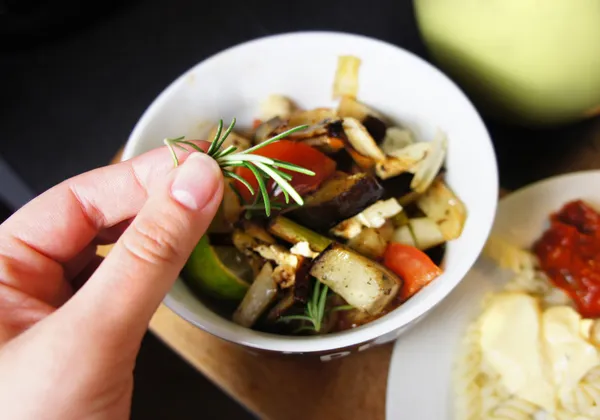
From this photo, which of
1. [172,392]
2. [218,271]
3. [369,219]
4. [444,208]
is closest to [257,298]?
[218,271]

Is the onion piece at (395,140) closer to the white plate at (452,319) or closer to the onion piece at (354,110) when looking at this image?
the onion piece at (354,110)

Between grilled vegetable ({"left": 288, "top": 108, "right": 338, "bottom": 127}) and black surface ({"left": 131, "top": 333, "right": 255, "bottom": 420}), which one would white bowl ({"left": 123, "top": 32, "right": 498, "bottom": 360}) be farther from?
black surface ({"left": 131, "top": 333, "right": 255, "bottom": 420})

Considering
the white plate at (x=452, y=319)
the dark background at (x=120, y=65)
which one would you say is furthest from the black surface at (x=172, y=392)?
the white plate at (x=452, y=319)

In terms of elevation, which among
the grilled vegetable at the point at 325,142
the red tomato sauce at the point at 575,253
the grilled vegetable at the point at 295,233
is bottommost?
the red tomato sauce at the point at 575,253

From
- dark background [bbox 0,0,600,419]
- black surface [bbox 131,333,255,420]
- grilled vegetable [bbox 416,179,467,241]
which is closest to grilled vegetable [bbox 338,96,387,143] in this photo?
grilled vegetable [bbox 416,179,467,241]

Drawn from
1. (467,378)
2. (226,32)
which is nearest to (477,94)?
(467,378)
